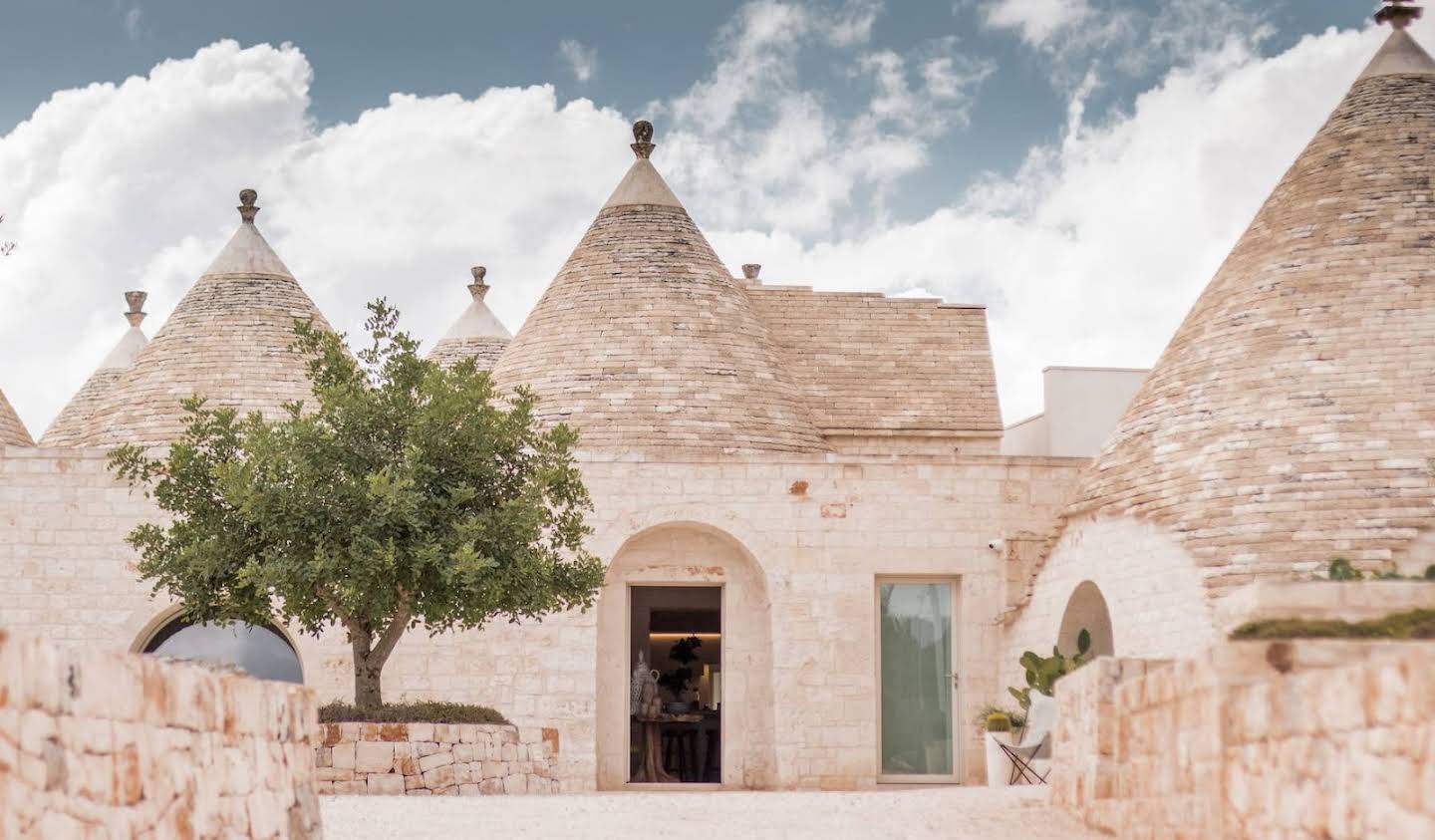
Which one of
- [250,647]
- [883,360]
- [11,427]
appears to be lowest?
[250,647]

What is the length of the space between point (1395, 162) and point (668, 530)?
27.6 ft

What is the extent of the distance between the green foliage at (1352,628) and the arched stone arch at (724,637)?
1208 cm

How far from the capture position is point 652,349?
20.9m

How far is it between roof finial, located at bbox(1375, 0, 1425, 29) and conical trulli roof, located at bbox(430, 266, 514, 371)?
15078mm

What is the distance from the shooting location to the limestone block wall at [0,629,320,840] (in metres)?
4.48

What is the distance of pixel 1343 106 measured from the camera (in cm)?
1930

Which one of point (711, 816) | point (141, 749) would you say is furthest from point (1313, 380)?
point (141, 749)

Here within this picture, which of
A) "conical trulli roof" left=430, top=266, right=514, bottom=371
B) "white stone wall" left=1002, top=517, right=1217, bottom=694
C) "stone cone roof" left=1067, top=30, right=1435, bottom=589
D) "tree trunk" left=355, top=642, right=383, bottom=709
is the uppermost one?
"conical trulli roof" left=430, top=266, right=514, bottom=371

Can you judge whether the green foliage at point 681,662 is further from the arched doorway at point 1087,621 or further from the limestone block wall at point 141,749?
the limestone block wall at point 141,749

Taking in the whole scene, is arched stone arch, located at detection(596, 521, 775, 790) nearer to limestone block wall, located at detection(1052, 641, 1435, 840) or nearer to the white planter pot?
the white planter pot

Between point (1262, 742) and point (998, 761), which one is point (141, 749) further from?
point (998, 761)

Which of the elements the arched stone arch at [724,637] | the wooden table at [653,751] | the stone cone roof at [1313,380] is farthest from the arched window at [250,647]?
the stone cone roof at [1313,380]

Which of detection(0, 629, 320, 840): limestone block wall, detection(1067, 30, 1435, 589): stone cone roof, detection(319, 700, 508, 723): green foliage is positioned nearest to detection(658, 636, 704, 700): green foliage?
detection(1067, 30, 1435, 589): stone cone roof

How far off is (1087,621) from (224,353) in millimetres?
10608
